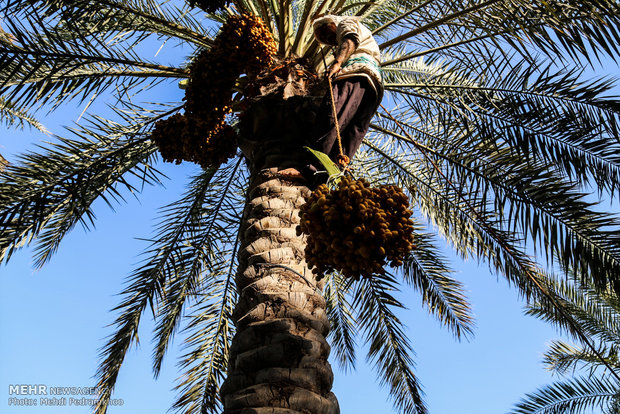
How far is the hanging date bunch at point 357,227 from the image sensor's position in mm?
1986

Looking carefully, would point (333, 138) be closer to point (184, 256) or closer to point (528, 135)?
point (528, 135)

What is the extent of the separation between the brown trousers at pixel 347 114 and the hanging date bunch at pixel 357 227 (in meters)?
0.97

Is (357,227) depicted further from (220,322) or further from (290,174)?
(220,322)

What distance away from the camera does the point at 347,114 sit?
124 inches

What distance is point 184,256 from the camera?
16.9 ft

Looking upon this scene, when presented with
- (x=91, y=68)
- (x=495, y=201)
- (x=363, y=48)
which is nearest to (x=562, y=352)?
(x=495, y=201)

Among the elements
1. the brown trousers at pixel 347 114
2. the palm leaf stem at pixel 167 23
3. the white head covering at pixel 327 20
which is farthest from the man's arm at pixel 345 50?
the palm leaf stem at pixel 167 23

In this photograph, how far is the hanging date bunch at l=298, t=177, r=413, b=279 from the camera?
1986mm

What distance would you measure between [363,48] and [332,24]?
1.25 ft

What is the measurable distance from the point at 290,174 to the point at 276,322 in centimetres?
105

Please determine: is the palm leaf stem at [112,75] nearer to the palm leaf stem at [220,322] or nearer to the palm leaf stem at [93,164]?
the palm leaf stem at [93,164]

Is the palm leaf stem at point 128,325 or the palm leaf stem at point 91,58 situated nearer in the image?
the palm leaf stem at point 91,58

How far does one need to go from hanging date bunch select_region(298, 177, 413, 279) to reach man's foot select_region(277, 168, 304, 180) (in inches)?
39.5

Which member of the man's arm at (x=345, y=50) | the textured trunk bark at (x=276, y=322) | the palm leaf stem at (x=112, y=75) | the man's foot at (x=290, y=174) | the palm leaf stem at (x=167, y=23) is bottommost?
the textured trunk bark at (x=276, y=322)
